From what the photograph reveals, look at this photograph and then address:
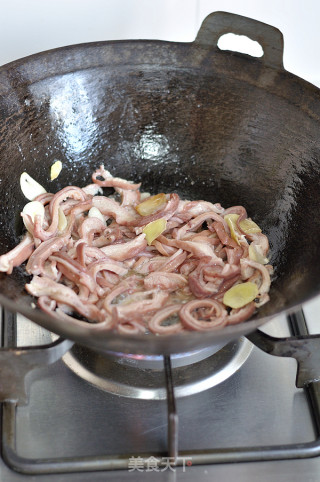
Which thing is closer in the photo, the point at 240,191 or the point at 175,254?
the point at 175,254

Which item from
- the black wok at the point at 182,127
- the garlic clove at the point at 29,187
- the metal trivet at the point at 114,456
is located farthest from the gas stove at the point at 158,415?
the garlic clove at the point at 29,187

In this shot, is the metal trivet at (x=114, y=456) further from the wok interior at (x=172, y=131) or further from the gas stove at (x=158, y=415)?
the wok interior at (x=172, y=131)

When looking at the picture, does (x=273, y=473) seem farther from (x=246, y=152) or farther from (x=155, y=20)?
(x=155, y=20)

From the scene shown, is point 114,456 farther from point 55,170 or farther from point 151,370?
point 55,170

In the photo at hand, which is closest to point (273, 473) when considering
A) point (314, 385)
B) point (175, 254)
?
point (314, 385)

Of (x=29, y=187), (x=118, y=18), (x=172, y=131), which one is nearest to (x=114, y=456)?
(x=29, y=187)

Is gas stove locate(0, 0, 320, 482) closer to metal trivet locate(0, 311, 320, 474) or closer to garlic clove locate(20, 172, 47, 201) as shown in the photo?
metal trivet locate(0, 311, 320, 474)
